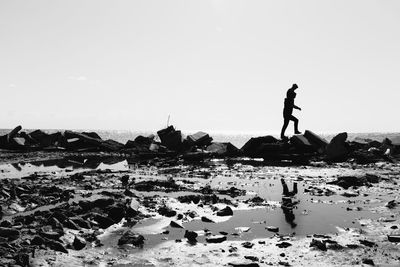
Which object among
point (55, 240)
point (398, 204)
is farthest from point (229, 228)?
point (398, 204)

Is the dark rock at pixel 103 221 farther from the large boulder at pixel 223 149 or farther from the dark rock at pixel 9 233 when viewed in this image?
the large boulder at pixel 223 149

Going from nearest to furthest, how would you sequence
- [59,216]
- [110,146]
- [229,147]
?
[59,216], [229,147], [110,146]

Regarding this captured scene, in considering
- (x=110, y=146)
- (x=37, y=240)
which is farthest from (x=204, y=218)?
(x=110, y=146)

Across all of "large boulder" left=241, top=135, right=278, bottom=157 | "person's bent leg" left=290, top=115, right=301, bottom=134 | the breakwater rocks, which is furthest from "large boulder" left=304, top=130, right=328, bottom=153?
"large boulder" left=241, top=135, right=278, bottom=157

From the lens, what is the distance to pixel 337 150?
21.6m

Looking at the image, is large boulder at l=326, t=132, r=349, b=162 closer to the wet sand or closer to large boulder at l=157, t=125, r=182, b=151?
the wet sand

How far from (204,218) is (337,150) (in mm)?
15502

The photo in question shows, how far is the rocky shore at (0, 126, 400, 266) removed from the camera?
6.02 meters

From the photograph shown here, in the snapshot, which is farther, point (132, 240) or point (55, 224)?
point (55, 224)

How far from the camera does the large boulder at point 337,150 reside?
21477 mm

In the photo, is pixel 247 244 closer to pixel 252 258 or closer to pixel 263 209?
pixel 252 258

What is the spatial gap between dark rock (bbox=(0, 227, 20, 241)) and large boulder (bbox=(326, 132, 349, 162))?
18.6 metres

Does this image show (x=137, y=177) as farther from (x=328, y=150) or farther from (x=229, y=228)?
(x=328, y=150)

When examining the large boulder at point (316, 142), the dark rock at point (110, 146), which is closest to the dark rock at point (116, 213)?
the large boulder at point (316, 142)
